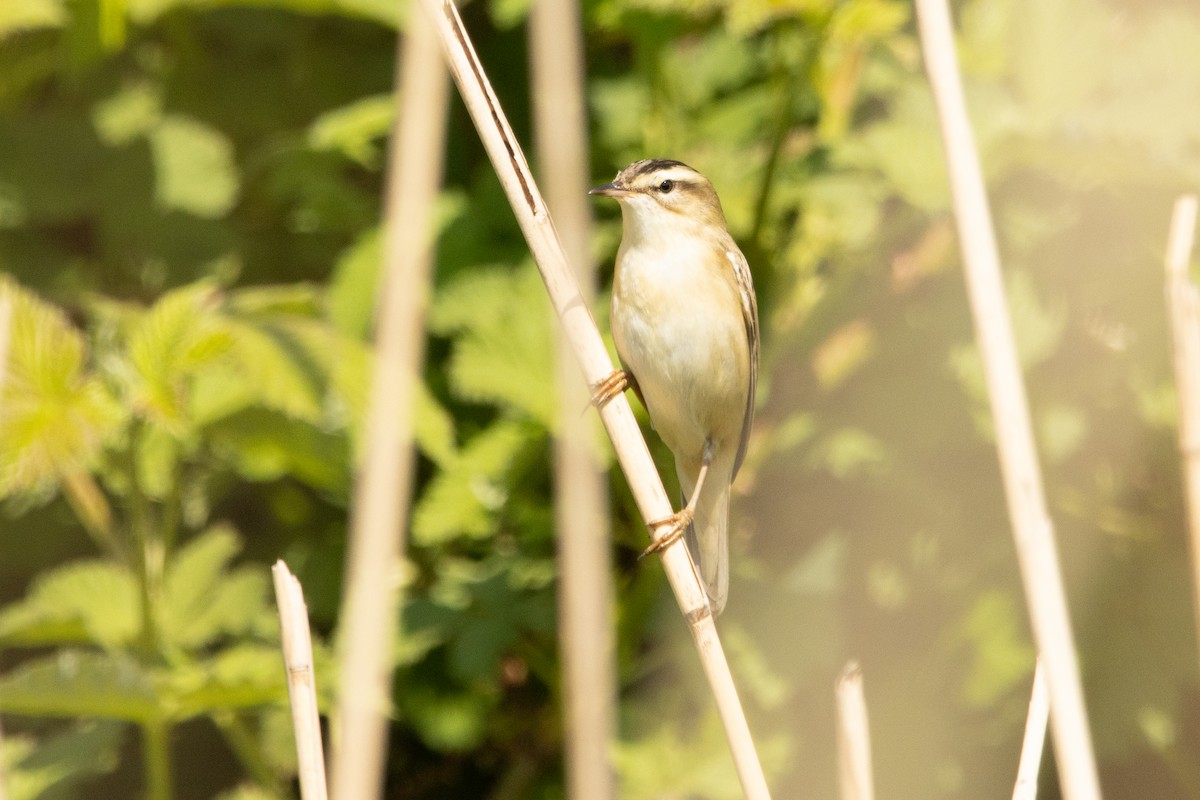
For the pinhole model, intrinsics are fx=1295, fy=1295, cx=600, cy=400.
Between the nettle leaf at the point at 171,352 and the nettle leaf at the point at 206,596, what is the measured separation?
19.5 inches

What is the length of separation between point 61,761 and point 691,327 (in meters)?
1.48

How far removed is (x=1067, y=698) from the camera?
1.55 m

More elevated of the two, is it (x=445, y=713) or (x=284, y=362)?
(x=284, y=362)

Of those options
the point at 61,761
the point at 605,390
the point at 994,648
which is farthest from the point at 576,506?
the point at 994,648

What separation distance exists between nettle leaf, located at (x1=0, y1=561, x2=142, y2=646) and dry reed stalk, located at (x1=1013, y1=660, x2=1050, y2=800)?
1.74 m

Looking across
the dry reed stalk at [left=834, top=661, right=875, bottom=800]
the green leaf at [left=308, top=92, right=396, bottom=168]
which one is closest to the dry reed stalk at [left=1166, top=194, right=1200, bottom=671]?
the dry reed stalk at [left=834, top=661, right=875, bottom=800]

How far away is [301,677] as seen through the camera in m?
1.58

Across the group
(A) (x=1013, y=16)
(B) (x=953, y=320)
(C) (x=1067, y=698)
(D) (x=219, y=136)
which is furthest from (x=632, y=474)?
→ (D) (x=219, y=136)

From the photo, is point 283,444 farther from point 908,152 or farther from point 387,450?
point 908,152

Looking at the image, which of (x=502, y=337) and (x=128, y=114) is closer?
(x=502, y=337)

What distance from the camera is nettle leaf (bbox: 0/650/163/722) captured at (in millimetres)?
2275

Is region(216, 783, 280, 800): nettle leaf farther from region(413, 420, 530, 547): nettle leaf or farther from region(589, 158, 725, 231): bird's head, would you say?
region(589, 158, 725, 231): bird's head

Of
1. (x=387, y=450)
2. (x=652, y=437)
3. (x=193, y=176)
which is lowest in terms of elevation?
(x=387, y=450)

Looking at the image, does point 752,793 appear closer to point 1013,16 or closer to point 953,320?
point 953,320
